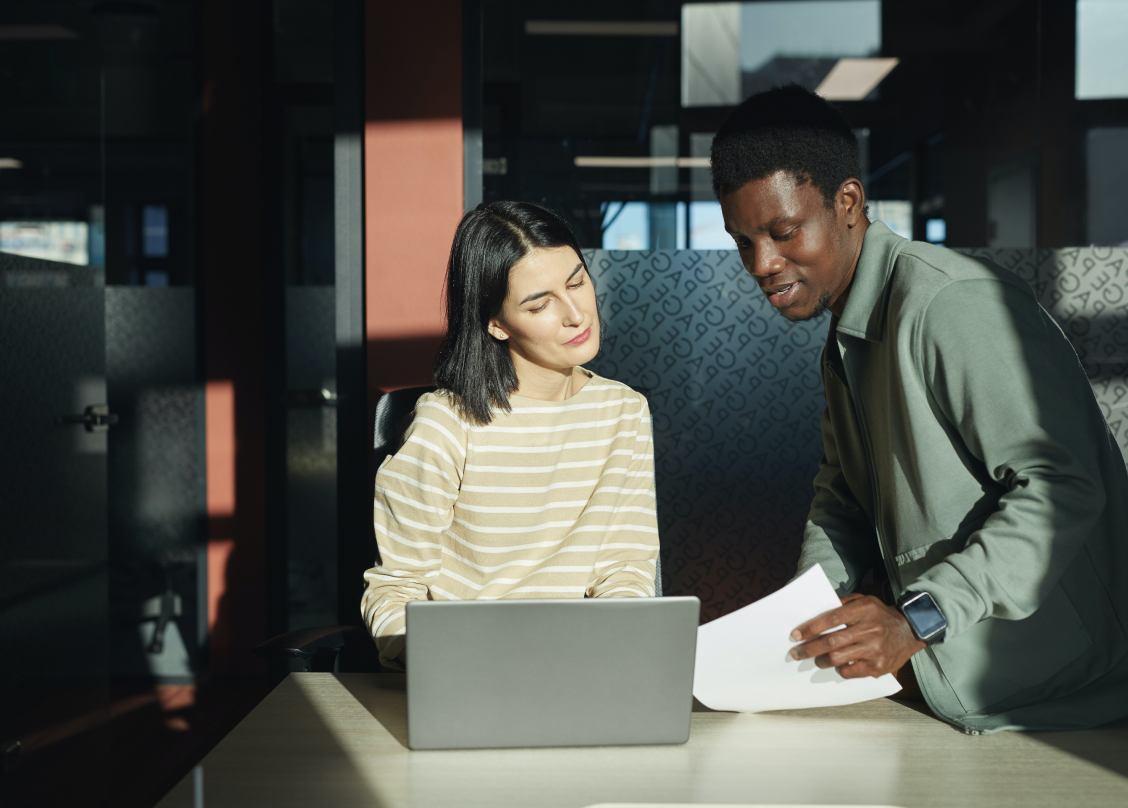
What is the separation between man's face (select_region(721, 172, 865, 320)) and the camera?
1.43 m

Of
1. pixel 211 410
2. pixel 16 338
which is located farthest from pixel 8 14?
pixel 211 410

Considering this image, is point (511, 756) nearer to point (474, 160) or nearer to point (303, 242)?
point (474, 160)

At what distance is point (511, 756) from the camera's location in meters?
1.12

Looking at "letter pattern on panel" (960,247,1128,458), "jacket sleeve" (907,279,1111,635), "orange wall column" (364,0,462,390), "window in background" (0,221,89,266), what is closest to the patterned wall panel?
"letter pattern on panel" (960,247,1128,458)

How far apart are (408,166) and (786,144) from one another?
137cm

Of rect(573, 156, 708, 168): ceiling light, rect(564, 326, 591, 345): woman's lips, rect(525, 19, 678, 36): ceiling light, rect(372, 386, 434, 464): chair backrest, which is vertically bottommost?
rect(372, 386, 434, 464): chair backrest

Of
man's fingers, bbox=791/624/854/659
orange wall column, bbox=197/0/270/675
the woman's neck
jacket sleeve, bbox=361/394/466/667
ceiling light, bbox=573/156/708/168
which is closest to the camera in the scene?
man's fingers, bbox=791/624/854/659

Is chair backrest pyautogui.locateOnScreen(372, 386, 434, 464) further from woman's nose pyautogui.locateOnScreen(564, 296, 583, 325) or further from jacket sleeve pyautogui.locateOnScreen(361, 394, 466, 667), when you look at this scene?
woman's nose pyautogui.locateOnScreen(564, 296, 583, 325)

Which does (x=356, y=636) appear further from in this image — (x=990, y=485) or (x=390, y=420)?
(x=990, y=485)

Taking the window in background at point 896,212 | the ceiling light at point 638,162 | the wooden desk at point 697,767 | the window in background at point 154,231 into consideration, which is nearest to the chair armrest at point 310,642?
the wooden desk at point 697,767

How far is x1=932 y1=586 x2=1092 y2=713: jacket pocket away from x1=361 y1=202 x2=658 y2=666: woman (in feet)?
1.69

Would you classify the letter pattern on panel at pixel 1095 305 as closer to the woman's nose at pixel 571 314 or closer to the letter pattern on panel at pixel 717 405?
the letter pattern on panel at pixel 717 405

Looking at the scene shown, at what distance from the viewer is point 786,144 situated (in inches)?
56.6

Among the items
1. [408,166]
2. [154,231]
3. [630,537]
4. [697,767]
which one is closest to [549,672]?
[697,767]
